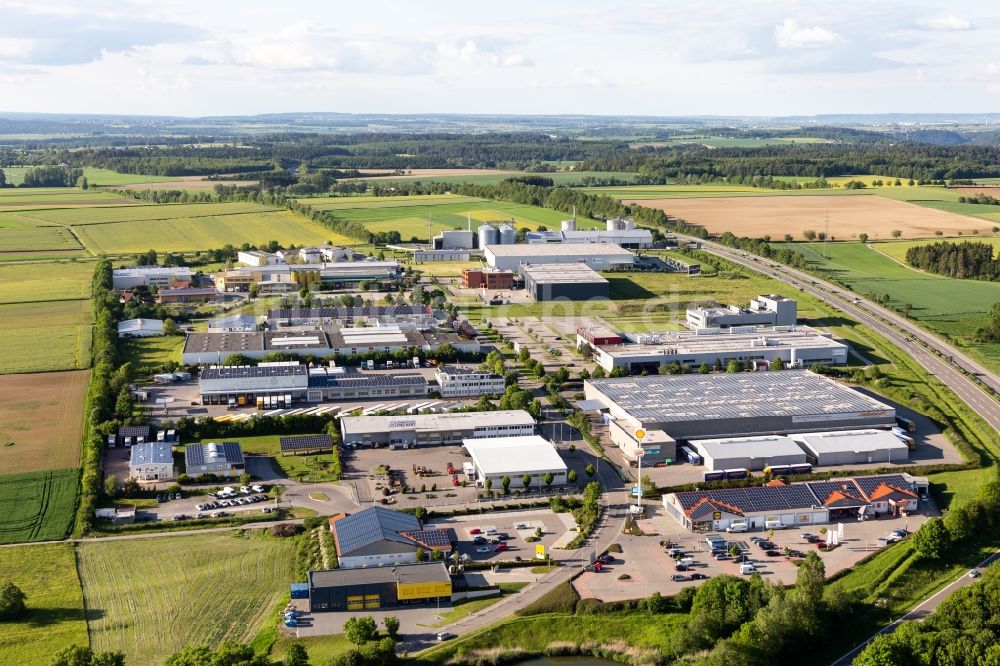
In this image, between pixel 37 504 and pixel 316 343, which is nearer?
pixel 37 504

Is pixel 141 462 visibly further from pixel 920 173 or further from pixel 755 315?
pixel 920 173

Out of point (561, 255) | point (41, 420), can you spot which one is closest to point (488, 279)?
point (561, 255)

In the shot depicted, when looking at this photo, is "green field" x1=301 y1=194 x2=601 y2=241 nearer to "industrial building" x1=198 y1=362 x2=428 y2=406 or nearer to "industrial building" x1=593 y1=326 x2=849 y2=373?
"industrial building" x1=593 y1=326 x2=849 y2=373

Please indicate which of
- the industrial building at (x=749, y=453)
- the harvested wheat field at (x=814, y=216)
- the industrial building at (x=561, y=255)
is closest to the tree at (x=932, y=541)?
the industrial building at (x=749, y=453)

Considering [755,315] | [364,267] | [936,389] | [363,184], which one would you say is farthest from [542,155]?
[936,389]

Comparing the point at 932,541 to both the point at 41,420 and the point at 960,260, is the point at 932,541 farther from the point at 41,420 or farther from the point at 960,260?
the point at 960,260

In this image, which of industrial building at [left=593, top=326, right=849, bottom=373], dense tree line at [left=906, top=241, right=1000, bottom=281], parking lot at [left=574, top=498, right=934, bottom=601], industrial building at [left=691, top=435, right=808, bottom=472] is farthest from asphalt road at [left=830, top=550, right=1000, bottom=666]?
dense tree line at [left=906, top=241, right=1000, bottom=281]

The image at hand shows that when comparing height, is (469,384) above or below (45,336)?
below
